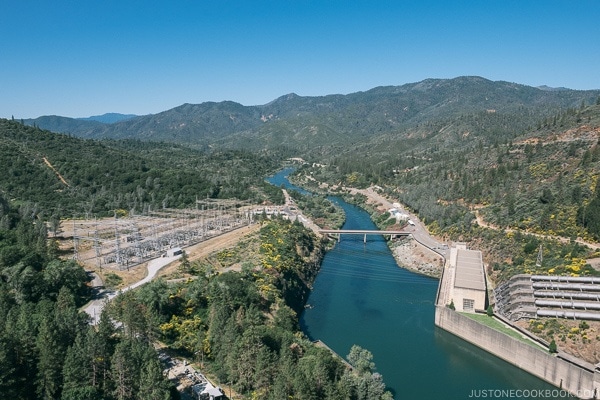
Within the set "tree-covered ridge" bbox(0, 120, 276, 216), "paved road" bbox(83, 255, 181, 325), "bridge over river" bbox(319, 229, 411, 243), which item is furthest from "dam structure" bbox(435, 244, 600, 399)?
"tree-covered ridge" bbox(0, 120, 276, 216)

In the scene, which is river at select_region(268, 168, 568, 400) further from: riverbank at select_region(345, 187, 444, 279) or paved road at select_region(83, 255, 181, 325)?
paved road at select_region(83, 255, 181, 325)

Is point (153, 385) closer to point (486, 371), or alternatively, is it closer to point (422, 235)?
point (486, 371)

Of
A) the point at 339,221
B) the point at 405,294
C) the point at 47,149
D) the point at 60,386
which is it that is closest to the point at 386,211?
the point at 339,221

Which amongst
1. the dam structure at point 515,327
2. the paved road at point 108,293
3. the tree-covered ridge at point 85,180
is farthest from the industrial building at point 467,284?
the tree-covered ridge at point 85,180

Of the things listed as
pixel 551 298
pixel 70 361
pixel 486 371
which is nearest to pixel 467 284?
pixel 551 298

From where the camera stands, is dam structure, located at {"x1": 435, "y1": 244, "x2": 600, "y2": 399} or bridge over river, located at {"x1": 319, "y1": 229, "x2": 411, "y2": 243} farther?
bridge over river, located at {"x1": 319, "y1": 229, "x2": 411, "y2": 243}

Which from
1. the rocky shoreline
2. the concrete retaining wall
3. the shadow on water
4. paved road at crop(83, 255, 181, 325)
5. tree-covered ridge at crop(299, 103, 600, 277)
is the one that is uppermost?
tree-covered ridge at crop(299, 103, 600, 277)

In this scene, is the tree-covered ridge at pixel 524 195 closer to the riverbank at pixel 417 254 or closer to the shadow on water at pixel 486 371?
the riverbank at pixel 417 254

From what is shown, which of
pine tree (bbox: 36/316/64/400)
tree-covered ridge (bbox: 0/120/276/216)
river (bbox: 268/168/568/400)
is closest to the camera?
pine tree (bbox: 36/316/64/400)
